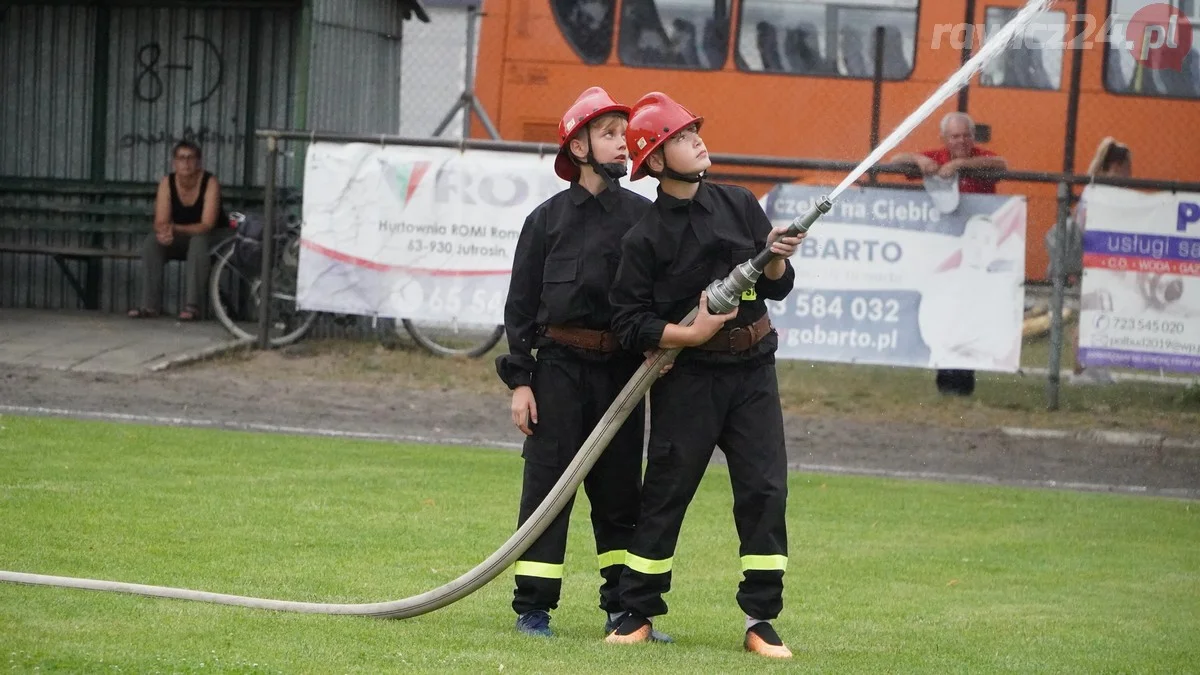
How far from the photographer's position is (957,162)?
1305 cm

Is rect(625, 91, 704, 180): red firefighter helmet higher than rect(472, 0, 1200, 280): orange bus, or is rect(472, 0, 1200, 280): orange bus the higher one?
rect(472, 0, 1200, 280): orange bus

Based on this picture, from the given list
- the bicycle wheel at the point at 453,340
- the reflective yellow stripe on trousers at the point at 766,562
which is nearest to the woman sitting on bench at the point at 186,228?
the bicycle wheel at the point at 453,340

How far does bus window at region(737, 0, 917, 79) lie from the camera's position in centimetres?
1809

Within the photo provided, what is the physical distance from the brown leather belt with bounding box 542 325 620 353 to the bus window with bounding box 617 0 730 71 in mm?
12933

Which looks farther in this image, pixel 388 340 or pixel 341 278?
pixel 388 340

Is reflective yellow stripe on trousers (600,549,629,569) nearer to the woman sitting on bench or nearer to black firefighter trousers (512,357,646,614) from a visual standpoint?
black firefighter trousers (512,357,646,614)

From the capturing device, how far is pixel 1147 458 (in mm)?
12000

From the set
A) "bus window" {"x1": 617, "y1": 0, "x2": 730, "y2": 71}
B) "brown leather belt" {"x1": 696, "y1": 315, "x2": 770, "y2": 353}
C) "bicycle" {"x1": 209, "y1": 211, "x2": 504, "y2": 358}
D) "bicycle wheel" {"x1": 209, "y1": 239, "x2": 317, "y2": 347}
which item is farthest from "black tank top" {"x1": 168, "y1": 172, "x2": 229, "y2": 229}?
"brown leather belt" {"x1": 696, "y1": 315, "x2": 770, "y2": 353}

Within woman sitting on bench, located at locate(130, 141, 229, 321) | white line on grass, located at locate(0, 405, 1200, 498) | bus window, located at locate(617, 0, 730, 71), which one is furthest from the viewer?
bus window, located at locate(617, 0, 730, 71)

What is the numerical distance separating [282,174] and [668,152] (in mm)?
10102

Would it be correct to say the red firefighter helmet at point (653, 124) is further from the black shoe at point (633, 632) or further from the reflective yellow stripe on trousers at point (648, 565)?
the black shoe at point (633, 632)

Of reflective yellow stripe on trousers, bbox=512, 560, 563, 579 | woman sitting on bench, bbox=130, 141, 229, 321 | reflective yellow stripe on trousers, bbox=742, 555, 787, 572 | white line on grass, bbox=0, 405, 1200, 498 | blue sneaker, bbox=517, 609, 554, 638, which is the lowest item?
white line on grass, bbox=0, 405, 1200, 498

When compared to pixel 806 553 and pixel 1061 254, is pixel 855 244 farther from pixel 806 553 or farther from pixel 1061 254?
pixel 806 553

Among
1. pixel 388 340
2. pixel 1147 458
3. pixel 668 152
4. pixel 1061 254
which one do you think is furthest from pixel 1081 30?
pixel 668 152
